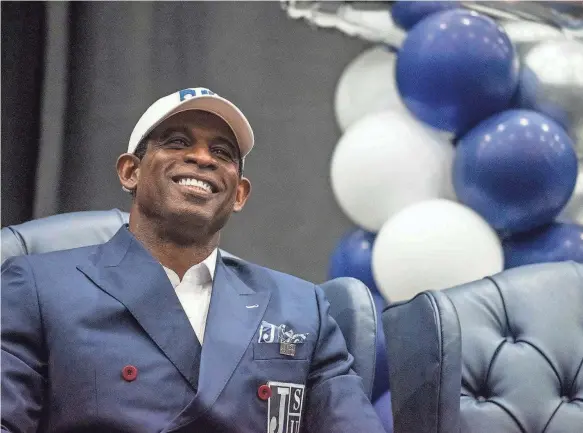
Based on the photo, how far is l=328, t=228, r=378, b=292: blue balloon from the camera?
266 cm

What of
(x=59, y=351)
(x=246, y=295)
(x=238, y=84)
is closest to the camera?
(x=59, y=351)

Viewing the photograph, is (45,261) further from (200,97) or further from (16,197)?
(16,197)

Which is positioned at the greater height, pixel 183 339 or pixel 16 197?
pixel 183 339

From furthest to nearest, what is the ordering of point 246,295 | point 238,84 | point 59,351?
1. point 238,84
2. point 246,295
3. point 59,351

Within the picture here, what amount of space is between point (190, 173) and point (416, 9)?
133 cm

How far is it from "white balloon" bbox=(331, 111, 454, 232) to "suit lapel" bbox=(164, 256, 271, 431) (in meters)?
1.05

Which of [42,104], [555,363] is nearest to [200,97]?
[555,363]

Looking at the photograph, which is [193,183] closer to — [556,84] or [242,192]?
[242,192]

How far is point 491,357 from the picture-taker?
1.52 metres

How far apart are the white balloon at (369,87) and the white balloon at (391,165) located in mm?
126

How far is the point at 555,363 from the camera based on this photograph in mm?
1530

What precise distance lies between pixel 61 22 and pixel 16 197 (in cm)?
56

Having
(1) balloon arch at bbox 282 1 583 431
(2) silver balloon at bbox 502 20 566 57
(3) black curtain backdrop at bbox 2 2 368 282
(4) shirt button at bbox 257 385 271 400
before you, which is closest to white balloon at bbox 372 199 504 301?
(1) balloon arch at bbox 282 1 583 431

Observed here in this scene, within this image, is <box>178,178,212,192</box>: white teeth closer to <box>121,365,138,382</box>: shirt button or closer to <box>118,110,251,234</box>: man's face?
<box>118,110,251,234</box>: man's face
